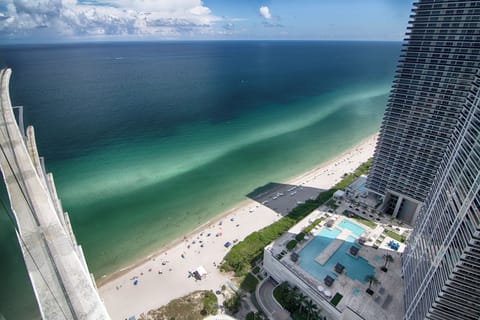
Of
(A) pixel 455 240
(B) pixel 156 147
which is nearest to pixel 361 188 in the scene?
(A) pixel 455 240

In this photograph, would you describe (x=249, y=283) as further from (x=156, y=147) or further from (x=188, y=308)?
(x=156, y=147)

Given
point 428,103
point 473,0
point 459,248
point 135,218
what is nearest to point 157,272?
point 135,218

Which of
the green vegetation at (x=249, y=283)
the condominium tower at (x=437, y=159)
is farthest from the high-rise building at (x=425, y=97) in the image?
the green vegetation at (x=249, y=283)

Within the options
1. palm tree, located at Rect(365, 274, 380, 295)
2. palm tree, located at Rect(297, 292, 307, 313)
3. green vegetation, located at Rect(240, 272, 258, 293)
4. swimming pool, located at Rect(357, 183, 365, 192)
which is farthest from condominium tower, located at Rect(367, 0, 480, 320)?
green vegetation, located at Rect(240, 272, 258, 293)

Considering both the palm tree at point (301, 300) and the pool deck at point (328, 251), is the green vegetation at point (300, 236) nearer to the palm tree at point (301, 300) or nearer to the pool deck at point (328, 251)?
the pool deck at point (328, 251)

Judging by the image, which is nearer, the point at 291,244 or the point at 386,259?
the point at 386,259

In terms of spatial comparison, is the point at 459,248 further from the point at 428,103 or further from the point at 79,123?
the point at 79,123
